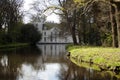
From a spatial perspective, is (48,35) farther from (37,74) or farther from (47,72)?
(37,74)

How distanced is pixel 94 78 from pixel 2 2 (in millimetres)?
50352

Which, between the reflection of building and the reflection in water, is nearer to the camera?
the reflection in water

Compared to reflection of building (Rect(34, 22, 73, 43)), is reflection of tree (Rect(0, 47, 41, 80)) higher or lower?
lower

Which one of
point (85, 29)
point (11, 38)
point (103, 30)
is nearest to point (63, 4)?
point (85, 29)

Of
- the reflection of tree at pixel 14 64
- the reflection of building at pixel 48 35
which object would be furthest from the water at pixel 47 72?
the reflection of building at pixel 48 35

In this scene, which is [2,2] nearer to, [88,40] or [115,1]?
[88,40]

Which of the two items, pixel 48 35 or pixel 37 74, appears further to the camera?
pixel 48 35

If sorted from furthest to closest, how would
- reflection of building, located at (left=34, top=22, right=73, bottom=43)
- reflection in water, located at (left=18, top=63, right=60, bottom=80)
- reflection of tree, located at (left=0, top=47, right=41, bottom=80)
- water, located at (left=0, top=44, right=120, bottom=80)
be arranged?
1. reflection of building, located at (left=34, top=22, right=73, bottom=43)
2. reflection of tree, located at (left=0, top=47, right=41, bottom=80)
3. water, located at (left=0, top=44, right=120, bottom=80)
4. reflection in water, located at (left=18, top=63, right=60, bottom=80)

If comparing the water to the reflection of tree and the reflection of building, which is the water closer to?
the reflection of tree

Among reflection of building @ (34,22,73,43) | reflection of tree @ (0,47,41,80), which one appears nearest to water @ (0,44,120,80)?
reflection of tree @ (0,47,41,80)

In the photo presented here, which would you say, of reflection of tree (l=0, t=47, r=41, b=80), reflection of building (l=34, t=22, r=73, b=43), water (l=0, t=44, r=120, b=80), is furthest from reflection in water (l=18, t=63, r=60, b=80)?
reflection of building (l=34, t=22, r=73, b=43)

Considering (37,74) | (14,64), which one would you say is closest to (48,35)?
(14,64)

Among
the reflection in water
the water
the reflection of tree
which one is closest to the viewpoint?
→ the reflection in water

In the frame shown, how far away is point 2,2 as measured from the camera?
62344mm
